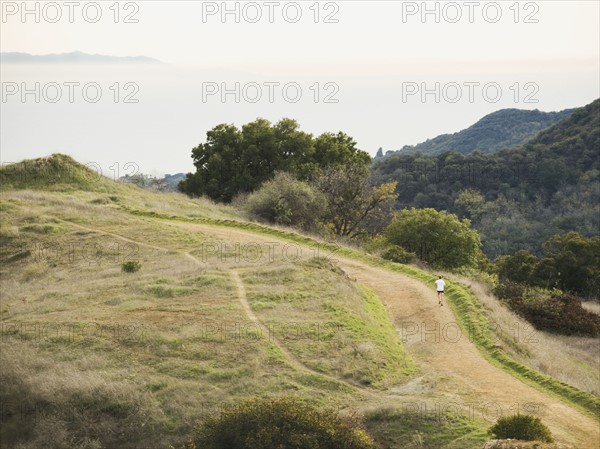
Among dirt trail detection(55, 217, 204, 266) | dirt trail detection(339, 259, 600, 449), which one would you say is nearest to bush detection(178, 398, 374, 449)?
dirt trail detection(339, 259, 600, 449)

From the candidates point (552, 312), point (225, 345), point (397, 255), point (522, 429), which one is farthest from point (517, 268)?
point (522, 429)

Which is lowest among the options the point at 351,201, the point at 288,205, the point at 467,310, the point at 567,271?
the point at 567,271

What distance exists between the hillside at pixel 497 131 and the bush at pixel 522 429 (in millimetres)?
140900

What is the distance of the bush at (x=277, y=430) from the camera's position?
591 inches

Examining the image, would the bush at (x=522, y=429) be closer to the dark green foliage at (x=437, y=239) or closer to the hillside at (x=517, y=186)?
the dark green foliage at (x=437, y=239)

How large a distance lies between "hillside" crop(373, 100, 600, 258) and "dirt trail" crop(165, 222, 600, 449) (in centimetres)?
5189

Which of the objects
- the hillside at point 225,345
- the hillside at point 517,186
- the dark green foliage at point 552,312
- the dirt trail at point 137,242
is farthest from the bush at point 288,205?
the hillside at point 517,186

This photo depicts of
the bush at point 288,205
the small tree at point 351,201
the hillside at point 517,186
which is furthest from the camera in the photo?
the hillside at point 517,186

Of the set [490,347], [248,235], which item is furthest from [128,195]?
[490,347]

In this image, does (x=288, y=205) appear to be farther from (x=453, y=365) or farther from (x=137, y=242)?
(x=453, y=365)

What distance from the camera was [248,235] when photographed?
3572 cm

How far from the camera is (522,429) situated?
14734 millimetres

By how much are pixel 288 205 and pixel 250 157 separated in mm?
10374

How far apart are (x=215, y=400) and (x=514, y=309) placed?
2047cm
